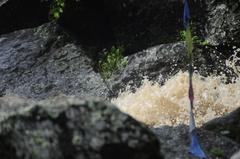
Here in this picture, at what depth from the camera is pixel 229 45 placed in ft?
20.1

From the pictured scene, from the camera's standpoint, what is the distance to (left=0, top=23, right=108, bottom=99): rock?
10.9 metres

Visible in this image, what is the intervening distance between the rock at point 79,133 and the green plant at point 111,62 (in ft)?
25.9

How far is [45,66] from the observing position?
11.3 m

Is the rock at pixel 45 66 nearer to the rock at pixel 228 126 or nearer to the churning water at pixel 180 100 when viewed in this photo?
the churning water at pixel 180 100

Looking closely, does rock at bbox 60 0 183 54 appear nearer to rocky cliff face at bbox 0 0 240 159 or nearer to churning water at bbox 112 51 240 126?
rocky cliff face at bbox 0 0 240 159

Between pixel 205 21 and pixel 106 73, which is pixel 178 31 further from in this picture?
pixel 106 73

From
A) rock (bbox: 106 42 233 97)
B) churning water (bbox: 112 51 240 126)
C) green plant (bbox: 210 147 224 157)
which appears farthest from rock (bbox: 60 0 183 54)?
green plant (bbox: 210 147 224 157)

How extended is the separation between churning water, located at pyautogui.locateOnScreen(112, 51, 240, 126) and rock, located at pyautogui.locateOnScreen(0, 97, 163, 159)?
504cm

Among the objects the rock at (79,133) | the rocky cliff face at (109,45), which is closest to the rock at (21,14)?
the rocky cliff face at (109,45)

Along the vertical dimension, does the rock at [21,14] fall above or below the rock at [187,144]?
above

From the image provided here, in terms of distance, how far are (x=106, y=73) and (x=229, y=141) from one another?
603 centimetres

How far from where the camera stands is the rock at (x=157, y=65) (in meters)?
10.3

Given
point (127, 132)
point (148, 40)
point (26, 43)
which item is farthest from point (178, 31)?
point (127, 132)

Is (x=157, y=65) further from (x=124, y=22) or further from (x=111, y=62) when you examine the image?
(x=124, y=22)
